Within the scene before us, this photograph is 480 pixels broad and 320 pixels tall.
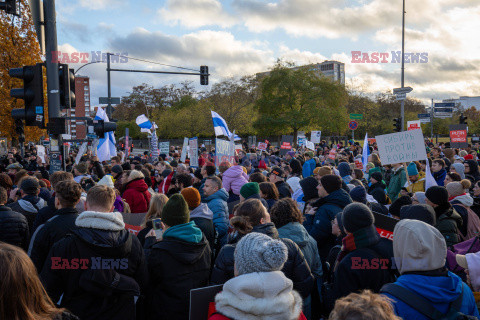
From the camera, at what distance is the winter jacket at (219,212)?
18.9ft

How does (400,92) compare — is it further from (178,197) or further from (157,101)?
(157,101)

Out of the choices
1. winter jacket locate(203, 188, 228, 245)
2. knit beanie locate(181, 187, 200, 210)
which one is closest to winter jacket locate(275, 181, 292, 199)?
winter jacket locate(203, 188, 228, 245)

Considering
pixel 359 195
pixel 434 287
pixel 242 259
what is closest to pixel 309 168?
pixel 359 195

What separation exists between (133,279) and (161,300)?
462 mm

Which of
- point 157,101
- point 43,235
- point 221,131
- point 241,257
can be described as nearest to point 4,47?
point 221,131

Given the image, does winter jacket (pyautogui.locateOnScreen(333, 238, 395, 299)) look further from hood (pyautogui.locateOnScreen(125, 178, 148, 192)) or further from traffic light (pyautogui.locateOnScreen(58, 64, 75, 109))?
traffic light (pyautogui.locateOnScreen(58, 64, 75, 109))

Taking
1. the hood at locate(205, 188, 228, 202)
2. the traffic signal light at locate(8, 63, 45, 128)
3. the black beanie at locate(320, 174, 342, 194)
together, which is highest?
the traffic signal light at locate(8, 63, 45, 128)

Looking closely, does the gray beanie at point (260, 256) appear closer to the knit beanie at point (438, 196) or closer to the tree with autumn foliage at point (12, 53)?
the knit beanie at point (438, 196)

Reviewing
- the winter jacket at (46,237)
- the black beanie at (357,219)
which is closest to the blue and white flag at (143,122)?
the winter jacket at (46,237)

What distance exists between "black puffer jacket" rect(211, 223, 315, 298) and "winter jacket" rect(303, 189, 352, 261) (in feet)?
4.38

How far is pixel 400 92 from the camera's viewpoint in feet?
68.9

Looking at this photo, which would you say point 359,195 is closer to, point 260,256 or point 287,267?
point 287,267

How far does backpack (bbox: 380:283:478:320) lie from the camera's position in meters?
2.52

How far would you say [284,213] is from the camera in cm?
429
